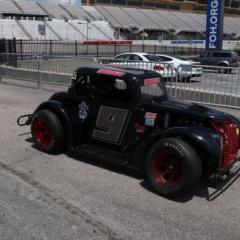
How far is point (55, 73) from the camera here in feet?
49.0

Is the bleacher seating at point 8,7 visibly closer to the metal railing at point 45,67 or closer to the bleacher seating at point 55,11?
the bleacher seating at point 55,11

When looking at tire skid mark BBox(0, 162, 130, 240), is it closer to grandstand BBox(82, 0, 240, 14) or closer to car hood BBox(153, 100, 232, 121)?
car hood BBox(153, 100, 232, 121)

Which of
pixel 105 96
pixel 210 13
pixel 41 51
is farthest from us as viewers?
pixel 41 51

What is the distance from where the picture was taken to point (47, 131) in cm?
678

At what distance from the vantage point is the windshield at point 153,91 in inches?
229

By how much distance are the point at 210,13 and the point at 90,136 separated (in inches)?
951

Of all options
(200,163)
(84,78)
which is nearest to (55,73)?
(84,78)

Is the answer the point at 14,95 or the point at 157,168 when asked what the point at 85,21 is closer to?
the point at 14,95

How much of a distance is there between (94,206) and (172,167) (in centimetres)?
109

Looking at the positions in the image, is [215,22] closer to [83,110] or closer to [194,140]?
[83,110]

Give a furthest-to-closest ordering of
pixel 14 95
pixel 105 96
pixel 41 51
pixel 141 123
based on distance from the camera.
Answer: pixel 41 51 < pixel 14 95 < pixel 105 96 < pixel 141 123

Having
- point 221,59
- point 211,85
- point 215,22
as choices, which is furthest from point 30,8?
point 211,85

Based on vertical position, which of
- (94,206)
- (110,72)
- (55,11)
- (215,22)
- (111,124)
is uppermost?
(55,11)

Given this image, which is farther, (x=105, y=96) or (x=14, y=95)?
(x=14, y=95)
